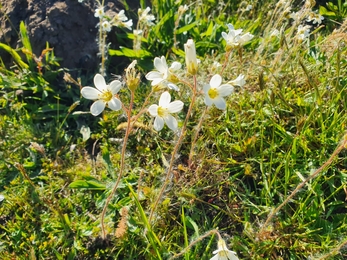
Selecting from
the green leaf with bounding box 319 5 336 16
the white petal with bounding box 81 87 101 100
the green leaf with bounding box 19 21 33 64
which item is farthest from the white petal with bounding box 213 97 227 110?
the green leaf with bounding box 319 5 336 16

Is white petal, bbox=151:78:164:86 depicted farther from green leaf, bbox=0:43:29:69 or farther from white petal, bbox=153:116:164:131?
green leaf, bbox=0:43:29:69

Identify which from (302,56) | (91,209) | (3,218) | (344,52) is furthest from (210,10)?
(3,218)

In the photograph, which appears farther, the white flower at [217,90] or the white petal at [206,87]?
the white flower at [217,90]

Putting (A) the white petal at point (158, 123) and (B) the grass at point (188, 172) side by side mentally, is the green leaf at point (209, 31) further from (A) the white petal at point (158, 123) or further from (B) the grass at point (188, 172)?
(A) the white petal at point (158, 123)

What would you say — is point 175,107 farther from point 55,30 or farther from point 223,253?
point 55,30

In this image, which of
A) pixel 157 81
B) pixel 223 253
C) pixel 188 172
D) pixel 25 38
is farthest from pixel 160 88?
pixel 25 38

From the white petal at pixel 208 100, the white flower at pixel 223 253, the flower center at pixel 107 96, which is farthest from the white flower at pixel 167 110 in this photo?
the white flower at pixel 223 253
